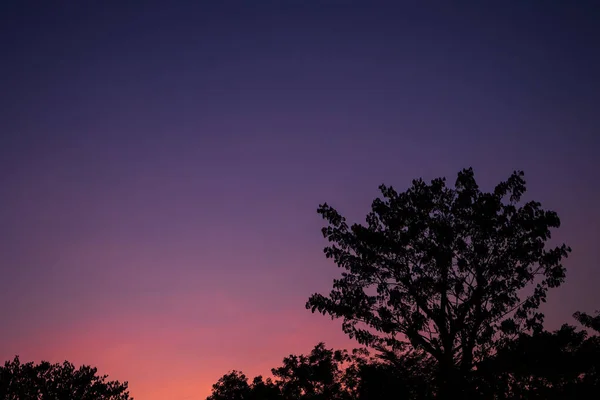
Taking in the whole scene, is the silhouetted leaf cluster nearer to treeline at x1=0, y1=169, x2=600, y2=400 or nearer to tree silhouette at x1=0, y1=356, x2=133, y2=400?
treeline at x1=0, y1=169, x2=600, y2=400

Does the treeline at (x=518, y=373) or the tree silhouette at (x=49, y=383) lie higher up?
the tree silhouette at (x=49, y=383)

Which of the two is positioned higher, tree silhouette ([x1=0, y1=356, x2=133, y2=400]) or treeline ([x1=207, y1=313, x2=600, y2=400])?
tree silhouette ([x1=0, y1=356, x2=133, y2=400])

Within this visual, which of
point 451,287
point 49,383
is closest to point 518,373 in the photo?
point 451,287

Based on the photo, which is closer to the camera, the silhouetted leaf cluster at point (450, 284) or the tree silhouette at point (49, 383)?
the silhouetted leaf cluster at point (450, 284)

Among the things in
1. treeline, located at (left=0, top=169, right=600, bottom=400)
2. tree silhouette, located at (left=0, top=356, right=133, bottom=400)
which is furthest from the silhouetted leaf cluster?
tree silhouette, located at (left=0, top=356, right=133, bottom=400)

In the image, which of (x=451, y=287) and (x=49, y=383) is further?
(x=49, y=383)

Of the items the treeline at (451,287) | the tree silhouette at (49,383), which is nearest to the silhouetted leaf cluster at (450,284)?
the treeline at (451,287)

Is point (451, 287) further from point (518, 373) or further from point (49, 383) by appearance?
point (49, 383)

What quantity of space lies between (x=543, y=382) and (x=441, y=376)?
38.1 feet

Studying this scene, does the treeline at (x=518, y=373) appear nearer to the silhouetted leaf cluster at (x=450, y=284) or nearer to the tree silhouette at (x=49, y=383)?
the silhouetted leaf cluster at (x=450, y=284)

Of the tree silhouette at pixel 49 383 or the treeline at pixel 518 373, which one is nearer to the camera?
the treeline at pixel 518 373

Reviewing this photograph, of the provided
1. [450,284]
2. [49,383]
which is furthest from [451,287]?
[49,383]

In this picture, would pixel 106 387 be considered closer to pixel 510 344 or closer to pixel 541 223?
pixel 510 344

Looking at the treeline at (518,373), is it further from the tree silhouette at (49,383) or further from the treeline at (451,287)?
the tree silhouette at (49,383)
